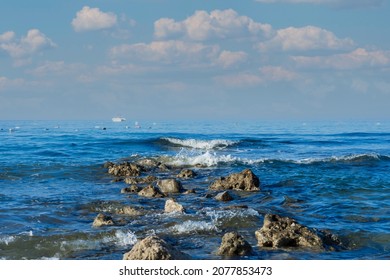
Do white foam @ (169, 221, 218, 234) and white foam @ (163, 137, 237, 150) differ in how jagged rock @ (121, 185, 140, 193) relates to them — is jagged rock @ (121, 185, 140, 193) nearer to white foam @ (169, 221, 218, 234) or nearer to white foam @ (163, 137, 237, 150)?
white foam @ (169, 221, 218, 234)

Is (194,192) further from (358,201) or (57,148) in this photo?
(57,148)

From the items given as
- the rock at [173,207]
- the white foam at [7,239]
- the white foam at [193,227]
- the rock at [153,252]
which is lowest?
the white foam at [7,239]

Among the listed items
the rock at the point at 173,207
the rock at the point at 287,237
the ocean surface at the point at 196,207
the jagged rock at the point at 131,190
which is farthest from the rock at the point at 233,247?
the jagged rock at the point at 131,190

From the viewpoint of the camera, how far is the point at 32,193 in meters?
20.3

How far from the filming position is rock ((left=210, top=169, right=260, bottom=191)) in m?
20.9

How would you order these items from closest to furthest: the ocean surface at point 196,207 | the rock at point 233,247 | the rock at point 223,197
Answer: the rock at point 233,247, the ocean surface at point 196,207, the rock at point 223,197

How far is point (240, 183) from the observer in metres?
21.0

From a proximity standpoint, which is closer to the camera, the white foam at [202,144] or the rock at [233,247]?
the rock at [233,247]

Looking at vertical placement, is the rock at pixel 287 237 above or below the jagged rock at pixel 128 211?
above

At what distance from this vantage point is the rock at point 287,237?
11.5m

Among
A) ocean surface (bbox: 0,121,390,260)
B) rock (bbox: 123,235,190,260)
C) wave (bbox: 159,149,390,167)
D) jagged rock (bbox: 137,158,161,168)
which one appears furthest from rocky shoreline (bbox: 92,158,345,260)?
wave (bbox: 159,149,390,167)

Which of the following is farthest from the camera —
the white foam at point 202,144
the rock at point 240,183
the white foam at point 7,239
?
the white foam at point 202,144

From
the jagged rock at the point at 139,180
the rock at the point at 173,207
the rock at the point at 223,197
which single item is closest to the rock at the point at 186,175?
the jagged rock at the point at 139,180

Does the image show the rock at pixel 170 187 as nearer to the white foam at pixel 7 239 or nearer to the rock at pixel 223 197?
the rock at pixel 223 197
